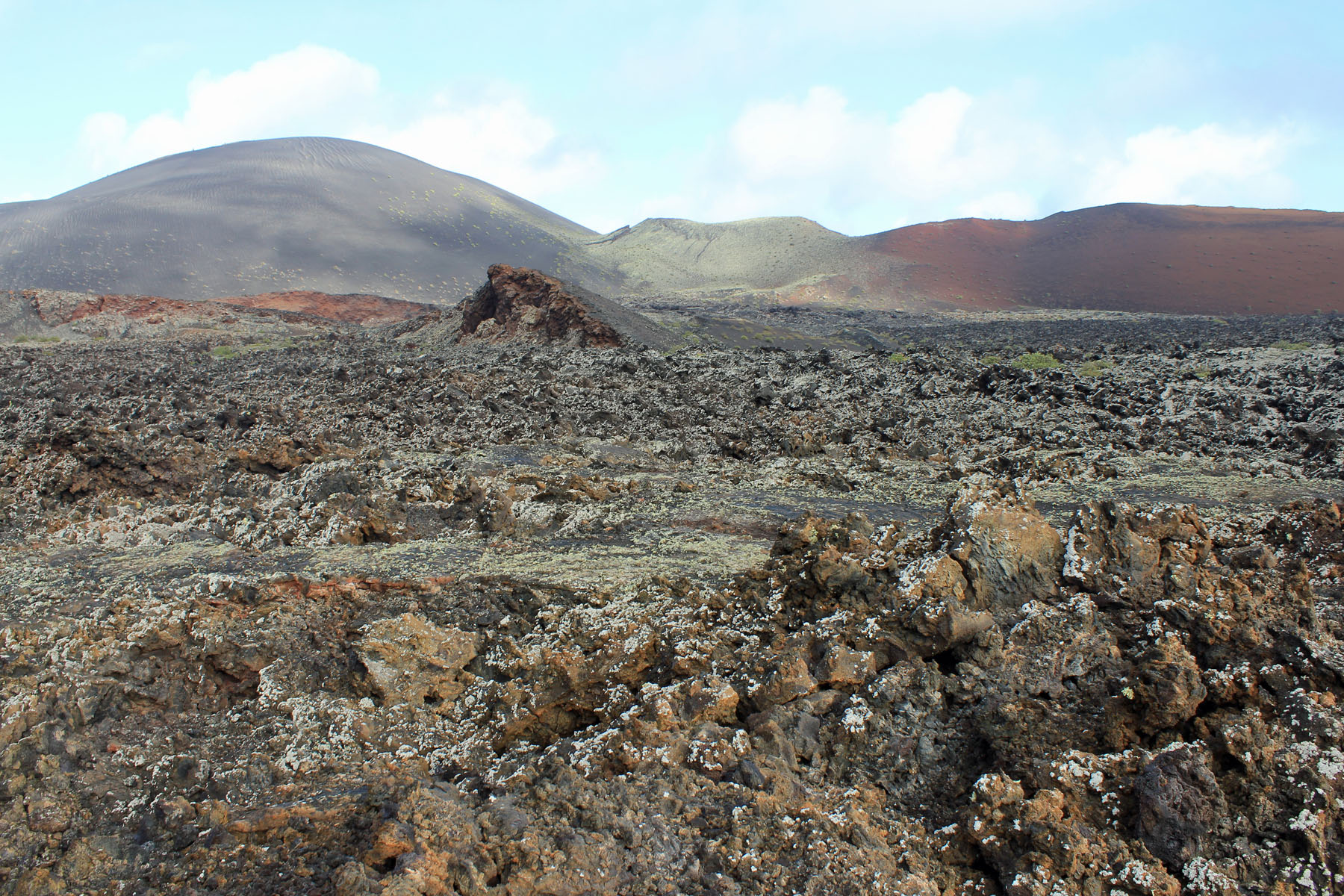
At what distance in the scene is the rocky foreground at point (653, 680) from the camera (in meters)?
2.18

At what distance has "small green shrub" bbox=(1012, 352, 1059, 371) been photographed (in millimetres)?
12570

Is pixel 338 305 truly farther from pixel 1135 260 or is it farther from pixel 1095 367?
pixel 1135 260

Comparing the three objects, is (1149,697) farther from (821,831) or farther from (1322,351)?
(1322,351)

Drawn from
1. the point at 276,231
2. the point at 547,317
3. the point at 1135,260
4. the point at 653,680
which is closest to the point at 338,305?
the point at 276,231

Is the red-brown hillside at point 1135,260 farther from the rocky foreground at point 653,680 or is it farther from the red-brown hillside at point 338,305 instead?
the rocky foreground at point 653,680

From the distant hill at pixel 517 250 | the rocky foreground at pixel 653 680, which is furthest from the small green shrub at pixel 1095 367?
the distant hill at pixel 517 250

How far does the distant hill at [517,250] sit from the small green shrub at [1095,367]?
22464mm

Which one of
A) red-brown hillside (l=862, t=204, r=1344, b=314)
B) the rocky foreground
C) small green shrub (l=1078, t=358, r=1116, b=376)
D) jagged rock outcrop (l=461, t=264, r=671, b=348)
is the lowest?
the rocky foreground

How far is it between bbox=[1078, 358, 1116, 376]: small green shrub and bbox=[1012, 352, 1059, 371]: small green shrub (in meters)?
0.45

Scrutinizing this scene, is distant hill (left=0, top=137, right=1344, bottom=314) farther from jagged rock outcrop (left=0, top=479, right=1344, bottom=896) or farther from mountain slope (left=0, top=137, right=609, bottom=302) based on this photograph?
jagged rock outcrop (left=0, top=479, right=1344, bottom=896)

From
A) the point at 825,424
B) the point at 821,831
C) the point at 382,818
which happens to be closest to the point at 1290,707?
the point at 821,831

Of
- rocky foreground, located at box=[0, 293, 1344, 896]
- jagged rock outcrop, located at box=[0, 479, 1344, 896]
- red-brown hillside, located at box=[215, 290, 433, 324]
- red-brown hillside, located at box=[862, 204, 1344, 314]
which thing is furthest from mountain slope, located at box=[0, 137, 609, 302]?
jagged rock outcrop, located at box=[0, 479, 1344, 896]

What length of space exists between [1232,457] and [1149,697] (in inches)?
232

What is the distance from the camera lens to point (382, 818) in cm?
231
